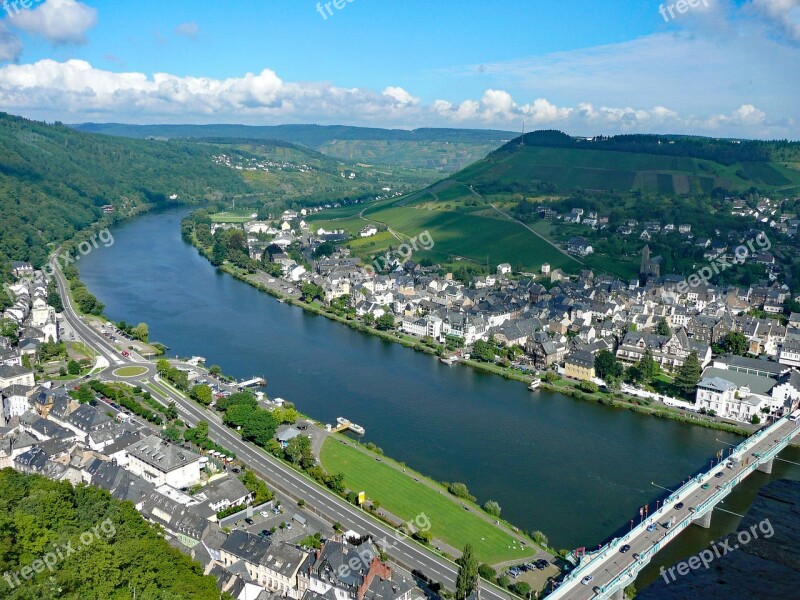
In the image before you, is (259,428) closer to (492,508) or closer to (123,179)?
(492,508)

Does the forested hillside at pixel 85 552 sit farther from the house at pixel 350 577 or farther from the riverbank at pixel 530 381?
the riverbank at pixel 530 381

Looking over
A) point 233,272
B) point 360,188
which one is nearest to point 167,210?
point 360,188

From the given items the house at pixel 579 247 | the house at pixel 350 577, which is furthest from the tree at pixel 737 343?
the house at pixel 350 577

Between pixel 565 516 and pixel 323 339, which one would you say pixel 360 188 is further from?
pixel 565 516

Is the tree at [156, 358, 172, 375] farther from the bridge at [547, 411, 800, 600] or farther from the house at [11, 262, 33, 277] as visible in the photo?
the house at [11, 262, 33, 277]

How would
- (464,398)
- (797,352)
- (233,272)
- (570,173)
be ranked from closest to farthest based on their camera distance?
(464,398) < (797,352) < (233,272) < (570,173)
